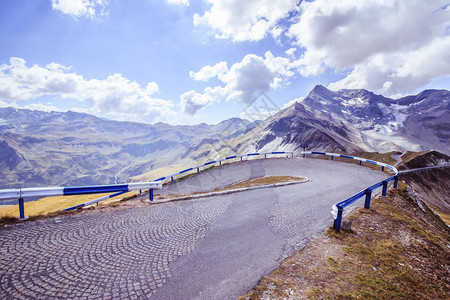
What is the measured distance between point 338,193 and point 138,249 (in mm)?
12039

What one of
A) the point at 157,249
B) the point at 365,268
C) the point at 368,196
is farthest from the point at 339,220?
the point at 157,249

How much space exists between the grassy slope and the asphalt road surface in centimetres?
51

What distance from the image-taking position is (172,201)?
10922 millimetres

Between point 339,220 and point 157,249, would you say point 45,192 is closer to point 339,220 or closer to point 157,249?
point 157,249

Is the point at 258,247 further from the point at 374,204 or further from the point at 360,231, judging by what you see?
the point at 374,204

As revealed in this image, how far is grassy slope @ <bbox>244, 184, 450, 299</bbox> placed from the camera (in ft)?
15.4

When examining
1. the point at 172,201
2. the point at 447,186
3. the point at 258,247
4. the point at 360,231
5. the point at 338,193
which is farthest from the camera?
the point at 447,186

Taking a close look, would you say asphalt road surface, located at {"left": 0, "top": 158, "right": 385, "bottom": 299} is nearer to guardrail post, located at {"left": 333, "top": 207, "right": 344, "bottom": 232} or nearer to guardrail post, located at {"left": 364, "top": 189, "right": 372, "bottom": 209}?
guardrail post, located at {"left": 333, "top": 207, "right": 344, "bottom": 232}

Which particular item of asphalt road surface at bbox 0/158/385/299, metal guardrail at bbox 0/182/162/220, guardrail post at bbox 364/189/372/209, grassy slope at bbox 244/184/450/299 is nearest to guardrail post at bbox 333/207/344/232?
grassy slope at bbox 244/184/450/299

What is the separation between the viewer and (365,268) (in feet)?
18.3

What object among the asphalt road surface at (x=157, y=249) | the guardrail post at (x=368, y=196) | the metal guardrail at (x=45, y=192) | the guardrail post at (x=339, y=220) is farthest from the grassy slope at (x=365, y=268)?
the metal guardrail at (x=45, y=192)

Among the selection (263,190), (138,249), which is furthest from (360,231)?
(138,249)

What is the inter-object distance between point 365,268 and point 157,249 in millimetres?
5728

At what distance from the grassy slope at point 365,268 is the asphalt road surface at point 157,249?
510 mm
